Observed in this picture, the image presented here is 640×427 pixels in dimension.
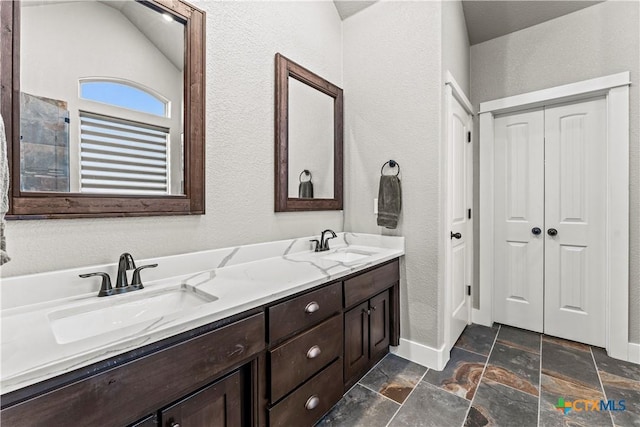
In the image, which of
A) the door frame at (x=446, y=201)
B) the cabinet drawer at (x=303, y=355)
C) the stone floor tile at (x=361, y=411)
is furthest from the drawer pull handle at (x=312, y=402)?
the door frame at (x=446, y=201)

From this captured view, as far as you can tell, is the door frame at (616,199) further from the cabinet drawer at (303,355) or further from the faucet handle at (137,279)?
the faucet handle at (137,279)

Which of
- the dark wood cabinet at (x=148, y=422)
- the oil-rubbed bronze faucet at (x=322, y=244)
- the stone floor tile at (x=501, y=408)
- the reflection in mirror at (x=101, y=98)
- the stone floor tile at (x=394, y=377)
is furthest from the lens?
the oil-rubbed bronze faucet at (x=322, y=244)

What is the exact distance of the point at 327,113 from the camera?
237cm

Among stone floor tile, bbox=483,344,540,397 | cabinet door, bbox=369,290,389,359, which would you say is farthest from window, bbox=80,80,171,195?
stone floor tile, bbox=483,344,540,397

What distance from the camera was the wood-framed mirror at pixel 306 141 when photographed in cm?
195

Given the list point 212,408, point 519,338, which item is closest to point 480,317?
point 519,338

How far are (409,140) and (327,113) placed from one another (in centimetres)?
71

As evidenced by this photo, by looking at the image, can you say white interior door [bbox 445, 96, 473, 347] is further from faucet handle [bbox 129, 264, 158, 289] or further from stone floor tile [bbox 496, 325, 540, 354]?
faucet handle [bbox 129, 264, 158, 289]

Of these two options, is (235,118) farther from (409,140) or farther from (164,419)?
(164,419)

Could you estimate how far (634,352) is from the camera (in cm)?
207

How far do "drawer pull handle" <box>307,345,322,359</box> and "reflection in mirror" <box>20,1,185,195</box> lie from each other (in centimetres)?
101

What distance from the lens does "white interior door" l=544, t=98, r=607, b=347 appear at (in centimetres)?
226

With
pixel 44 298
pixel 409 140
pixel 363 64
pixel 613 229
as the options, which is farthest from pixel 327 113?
pixel 613 229

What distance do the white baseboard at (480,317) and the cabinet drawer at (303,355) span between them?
1.88 metres
